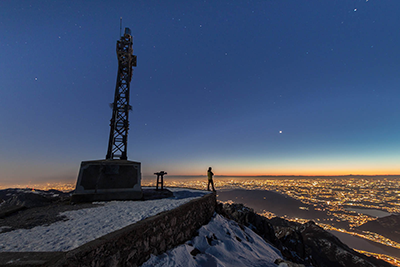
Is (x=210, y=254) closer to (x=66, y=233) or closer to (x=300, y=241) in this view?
(x=66, y=233)

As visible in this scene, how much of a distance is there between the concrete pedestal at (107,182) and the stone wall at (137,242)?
12.3 feet

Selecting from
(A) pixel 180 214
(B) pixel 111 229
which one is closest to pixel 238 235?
(A) pixel 180 214

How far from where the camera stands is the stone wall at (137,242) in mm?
2845

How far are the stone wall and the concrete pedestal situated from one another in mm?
3753

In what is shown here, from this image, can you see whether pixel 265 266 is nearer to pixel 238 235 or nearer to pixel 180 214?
pixel 238 235

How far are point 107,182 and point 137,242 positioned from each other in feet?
19.1

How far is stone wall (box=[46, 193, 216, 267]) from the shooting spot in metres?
2.85

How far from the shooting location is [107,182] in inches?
344

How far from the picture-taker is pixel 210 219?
1023cm

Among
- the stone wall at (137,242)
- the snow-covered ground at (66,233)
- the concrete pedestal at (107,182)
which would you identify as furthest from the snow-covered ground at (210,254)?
the concrete pedestal at (107,182)

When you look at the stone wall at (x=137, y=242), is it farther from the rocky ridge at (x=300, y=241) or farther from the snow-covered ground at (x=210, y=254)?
the rocky ridge at (x=300, y=241)

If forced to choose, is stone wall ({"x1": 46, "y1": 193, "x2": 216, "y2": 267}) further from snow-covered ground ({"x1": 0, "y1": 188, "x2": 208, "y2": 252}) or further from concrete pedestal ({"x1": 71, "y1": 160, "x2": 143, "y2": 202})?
concrete pedestal ({"x1": 71, "y1": 160, "x2": 143, "y2": 202})

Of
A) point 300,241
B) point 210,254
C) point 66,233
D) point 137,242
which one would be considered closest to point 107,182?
point 66,233

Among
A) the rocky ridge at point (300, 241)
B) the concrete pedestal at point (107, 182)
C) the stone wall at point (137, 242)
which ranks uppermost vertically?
the concrete pedestal at point (107, 182)
